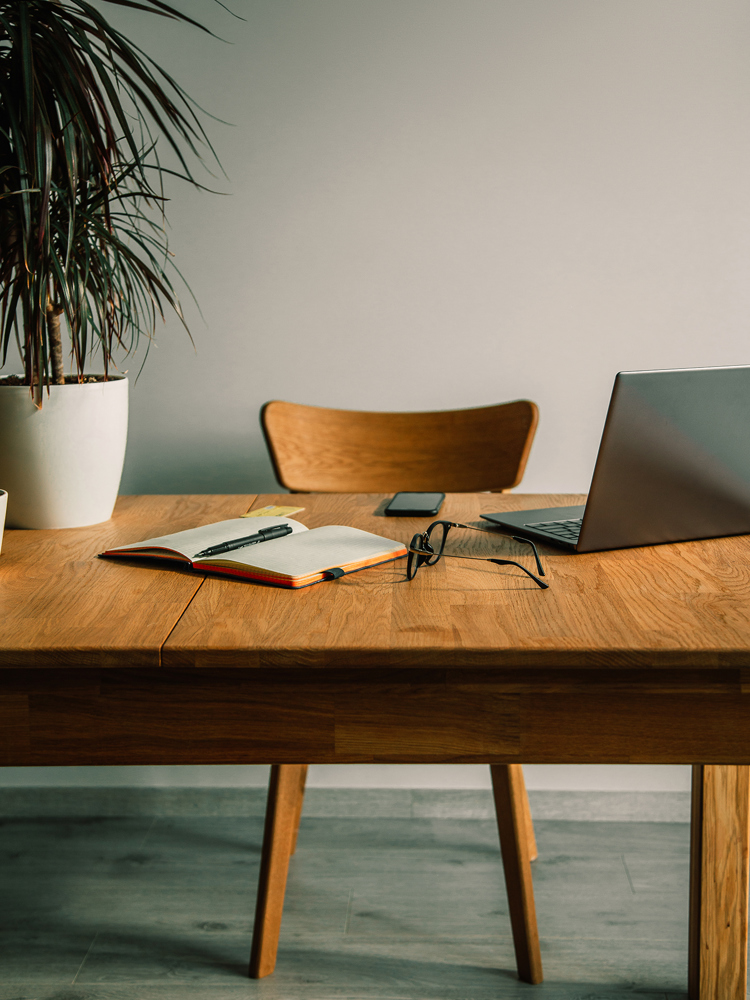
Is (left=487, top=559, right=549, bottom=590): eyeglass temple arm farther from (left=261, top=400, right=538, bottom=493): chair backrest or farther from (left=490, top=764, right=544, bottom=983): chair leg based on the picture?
(left=261, top=400, right=538, bottom=493): chair backrest

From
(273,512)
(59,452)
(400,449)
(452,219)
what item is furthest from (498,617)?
(452,219)

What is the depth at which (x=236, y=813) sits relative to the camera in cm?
205

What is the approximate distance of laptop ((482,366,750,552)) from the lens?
3.17 ft

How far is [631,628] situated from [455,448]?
1.05m

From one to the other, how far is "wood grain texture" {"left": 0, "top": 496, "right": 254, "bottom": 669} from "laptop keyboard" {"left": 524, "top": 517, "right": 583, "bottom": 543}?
49cm

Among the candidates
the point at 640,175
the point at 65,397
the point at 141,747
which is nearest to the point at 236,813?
the point at 65,397

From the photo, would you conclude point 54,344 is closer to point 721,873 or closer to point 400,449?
point 400,449

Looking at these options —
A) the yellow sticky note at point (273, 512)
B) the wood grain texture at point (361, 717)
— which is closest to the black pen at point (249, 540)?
the yellow sticky note at point (273, 512)

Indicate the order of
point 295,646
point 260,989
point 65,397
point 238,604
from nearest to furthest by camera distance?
point 295,646 < point 238,604 < point 65,397 < point 260,989

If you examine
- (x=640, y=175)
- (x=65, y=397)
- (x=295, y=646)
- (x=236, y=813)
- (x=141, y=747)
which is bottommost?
(x=236, y=813)

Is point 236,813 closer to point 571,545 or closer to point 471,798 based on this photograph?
point 471,798

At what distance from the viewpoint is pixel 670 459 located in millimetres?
1014

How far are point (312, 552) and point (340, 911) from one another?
3.12 feet

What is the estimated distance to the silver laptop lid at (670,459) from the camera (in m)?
0.96
